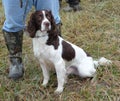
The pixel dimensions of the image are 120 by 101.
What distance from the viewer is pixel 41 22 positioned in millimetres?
3184

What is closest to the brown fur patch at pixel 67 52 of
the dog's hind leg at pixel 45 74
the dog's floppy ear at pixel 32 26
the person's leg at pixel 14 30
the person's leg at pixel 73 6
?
the dog's hind leg at pixel 45 74

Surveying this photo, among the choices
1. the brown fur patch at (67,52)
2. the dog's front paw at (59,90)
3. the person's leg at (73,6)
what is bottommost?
the dog's front paw at (59,90)

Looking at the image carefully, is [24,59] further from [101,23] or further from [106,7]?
[106,7]

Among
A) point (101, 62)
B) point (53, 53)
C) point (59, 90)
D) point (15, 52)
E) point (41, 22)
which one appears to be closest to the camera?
point (41, 22)

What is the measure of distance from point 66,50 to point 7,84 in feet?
2.47

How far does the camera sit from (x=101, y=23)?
5.49 metres

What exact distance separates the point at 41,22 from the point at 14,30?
50 cm

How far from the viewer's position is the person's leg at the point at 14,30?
3.38 metres

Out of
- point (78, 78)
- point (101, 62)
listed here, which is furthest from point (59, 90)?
point (101, 62)

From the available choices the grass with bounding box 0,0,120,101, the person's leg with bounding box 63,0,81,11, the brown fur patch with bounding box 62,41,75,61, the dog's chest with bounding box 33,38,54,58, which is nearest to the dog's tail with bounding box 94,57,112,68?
the grass with bounding box 0,0,120,101

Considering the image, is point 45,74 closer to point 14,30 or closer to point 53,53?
point 53,53

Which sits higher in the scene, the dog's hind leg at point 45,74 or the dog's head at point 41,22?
the dog's head at point 41,22

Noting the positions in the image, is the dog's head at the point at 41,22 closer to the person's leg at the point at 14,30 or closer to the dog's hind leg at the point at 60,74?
the person's leg at the point at 14,30

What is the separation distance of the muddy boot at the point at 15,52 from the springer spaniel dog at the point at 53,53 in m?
0.32
